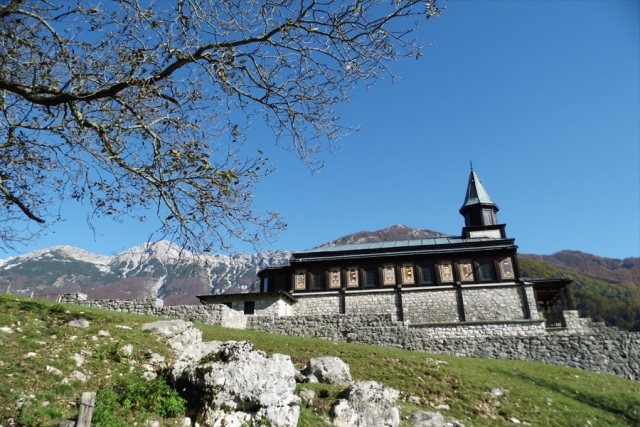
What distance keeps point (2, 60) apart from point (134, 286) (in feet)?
544

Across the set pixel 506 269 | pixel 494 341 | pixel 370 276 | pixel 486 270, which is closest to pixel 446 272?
pixel 486 270

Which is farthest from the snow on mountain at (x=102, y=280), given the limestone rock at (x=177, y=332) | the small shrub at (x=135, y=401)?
the small shrub at (x=135, y=401)

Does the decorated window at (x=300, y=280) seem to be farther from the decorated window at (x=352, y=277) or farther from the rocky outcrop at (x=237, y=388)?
the rocky outcrop at (x=237, y=388)

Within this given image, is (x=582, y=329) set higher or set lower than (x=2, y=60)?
lower

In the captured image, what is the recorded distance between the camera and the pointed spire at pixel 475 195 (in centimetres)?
4133

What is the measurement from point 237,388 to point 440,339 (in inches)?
791

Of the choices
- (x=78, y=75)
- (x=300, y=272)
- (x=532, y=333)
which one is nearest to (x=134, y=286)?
(x=300, y=272)

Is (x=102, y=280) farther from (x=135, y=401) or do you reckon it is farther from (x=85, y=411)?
(x=85, y=411)

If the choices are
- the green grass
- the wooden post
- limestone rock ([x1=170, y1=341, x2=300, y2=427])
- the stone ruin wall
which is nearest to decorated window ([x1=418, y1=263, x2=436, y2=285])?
the stone ruin wall

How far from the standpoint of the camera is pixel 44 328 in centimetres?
1044

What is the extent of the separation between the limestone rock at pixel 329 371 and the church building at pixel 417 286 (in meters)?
17.2

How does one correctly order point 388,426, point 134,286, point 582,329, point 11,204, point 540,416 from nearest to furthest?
1. point 388,426
2. point 11,204
3. point 540,416
4. point 582,329
5. point 134,286

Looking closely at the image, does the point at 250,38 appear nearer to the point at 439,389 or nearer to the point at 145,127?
the point at 145,127

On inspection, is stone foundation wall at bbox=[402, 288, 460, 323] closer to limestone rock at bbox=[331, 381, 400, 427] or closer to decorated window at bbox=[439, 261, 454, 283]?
decorated window at bbox=[439, 261, 454, 283]
